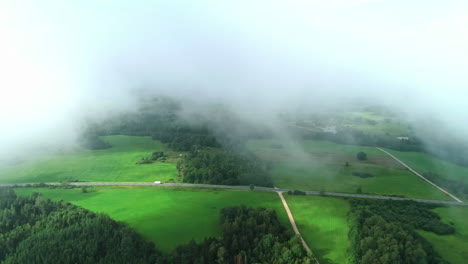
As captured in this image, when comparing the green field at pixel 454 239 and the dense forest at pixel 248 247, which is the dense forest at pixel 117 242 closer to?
the dense forest at pixel 248 247

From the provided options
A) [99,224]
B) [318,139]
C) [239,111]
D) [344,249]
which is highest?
[239,111]

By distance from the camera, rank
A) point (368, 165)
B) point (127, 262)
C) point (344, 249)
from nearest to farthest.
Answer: point (127, 262), point (344, 249), point (368, 165)

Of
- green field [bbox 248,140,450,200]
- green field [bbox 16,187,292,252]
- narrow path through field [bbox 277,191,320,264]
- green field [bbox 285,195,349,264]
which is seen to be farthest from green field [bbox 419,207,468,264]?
green field [bbox 16,187,292,252]

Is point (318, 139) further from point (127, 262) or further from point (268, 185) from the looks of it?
point (127, 262)

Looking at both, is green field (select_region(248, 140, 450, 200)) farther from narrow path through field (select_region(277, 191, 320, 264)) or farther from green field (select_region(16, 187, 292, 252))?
green field (select_region(16, 187, 292, 252))

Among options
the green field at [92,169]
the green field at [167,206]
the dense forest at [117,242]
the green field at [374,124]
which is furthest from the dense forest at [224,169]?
the green field at [374,124]

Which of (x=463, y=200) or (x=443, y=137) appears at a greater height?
(x=443, y=137)

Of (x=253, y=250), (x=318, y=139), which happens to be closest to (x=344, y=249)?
(x=253, y=250)
